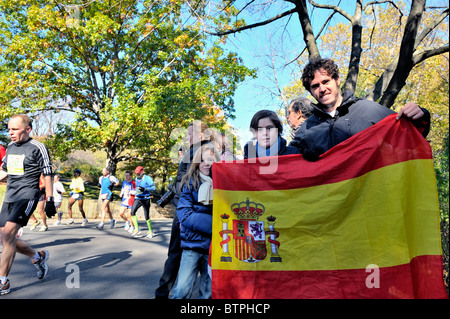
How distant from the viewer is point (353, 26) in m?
6.89

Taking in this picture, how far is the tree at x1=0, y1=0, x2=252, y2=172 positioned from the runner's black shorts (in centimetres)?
1118

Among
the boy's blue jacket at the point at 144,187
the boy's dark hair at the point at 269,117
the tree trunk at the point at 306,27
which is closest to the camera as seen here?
the boy's dark hair at the point at 269,117

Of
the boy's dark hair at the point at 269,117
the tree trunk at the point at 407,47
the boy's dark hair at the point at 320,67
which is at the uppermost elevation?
the tree trunk at the point at 407,47

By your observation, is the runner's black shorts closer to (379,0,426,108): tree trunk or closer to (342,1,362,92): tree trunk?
(342,1,362,92): tree trunk

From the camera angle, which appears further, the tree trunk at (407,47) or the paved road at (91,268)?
the tree trunk at (407,47)

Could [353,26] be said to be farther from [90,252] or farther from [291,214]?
[90,252]

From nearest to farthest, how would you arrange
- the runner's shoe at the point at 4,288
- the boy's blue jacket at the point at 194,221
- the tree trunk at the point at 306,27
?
the boy's blue jacket at the point at 194,221
the runner's shoe at the point at 4,288
the tree trunk at the point at 306,27

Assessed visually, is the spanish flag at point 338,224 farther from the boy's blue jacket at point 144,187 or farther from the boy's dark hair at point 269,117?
the boy's blue jacket at point 144,187

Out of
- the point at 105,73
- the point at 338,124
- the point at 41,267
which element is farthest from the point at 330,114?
the point at 105,73

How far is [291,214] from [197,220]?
825 millimetres

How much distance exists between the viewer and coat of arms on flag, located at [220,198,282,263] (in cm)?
265

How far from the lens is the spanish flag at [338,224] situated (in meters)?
2.24

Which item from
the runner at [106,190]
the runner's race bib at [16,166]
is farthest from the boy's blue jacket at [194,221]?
the runner at [106,190]
